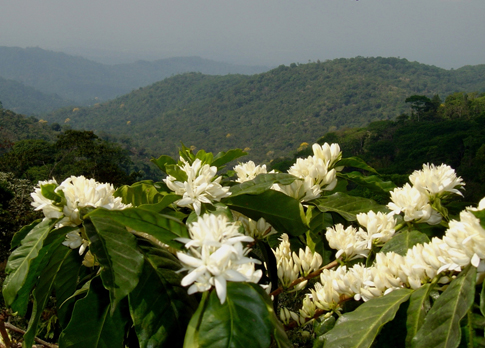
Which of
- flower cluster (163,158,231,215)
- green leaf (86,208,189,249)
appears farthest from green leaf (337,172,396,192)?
green leaf (86,208,189,249)

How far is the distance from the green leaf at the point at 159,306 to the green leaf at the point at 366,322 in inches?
10.0

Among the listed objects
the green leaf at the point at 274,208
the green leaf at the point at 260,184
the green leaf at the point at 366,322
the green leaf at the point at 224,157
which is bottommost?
the green leaf at the point at 366,322

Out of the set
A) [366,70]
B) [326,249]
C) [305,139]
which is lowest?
[305,139]

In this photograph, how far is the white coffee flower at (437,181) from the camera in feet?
2.93

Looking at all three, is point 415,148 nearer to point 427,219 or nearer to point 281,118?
point 427,219

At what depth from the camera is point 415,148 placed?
39750 millimetres

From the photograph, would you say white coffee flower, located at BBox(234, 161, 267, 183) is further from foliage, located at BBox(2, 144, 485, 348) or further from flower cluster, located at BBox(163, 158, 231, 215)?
flower cluster, located at BBox(163, 158, 231, 215)

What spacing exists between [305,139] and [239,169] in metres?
76.9

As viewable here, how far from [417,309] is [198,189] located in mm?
465

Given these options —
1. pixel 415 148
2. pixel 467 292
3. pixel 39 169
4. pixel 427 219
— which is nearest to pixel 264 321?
pixel 467 292

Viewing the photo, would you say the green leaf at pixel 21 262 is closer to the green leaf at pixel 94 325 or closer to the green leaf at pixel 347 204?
the green leaf at pixel 94 325

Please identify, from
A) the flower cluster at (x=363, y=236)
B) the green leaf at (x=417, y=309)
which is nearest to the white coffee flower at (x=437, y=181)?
the flower cluster at (x=363, y=236)

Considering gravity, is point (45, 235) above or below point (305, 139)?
above

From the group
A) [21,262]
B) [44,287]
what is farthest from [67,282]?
[21,262]
